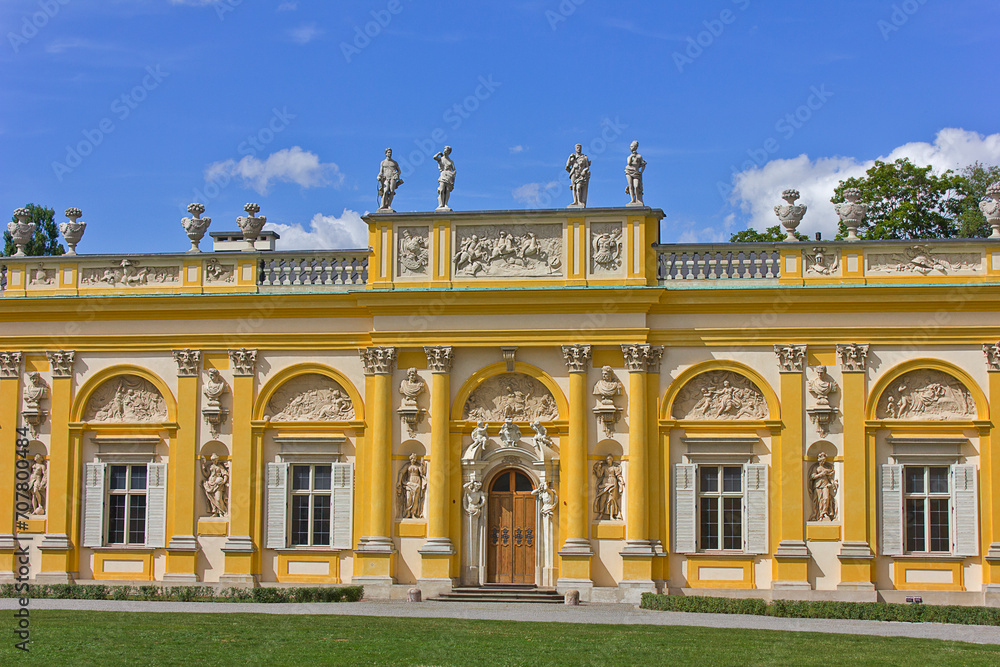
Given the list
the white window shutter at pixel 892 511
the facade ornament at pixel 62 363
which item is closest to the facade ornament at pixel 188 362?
the facade ornament at pixel 62 363

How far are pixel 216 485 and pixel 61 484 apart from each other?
412 cm

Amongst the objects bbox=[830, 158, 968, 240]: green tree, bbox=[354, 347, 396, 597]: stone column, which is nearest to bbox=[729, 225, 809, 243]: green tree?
bbox=[830, 158, 968, 240]: green tree

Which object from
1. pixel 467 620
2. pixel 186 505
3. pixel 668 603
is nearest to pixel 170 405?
pixel 186 505

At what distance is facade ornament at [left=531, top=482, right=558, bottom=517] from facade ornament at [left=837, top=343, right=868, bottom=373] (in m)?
7.68

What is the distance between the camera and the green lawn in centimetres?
1836

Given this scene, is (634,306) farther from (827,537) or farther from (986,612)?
(986,612)

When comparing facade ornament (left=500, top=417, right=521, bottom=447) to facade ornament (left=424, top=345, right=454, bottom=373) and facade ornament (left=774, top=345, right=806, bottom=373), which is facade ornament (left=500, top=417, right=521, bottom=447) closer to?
facade ornament (left=424, top=345, right=454, bottom=373)

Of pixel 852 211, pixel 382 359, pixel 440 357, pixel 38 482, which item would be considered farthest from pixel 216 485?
pixel 852 211

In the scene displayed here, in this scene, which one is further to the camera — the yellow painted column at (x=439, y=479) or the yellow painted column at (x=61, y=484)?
the yellow painted column at (x=61, y=484)

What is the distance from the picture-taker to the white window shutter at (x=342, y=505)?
30.4m

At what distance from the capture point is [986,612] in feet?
84.5

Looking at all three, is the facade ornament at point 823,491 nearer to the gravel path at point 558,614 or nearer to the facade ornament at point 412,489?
the gravel path at point 558,614

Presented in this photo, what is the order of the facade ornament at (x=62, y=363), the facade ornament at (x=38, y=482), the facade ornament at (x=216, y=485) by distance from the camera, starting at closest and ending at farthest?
1. the facade ornament at (x=216, y=485)
2. the facade ornament at (x=38, y=482)
3. the facade ornament at (x=62, y=363)

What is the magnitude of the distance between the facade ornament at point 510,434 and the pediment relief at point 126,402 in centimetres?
888
